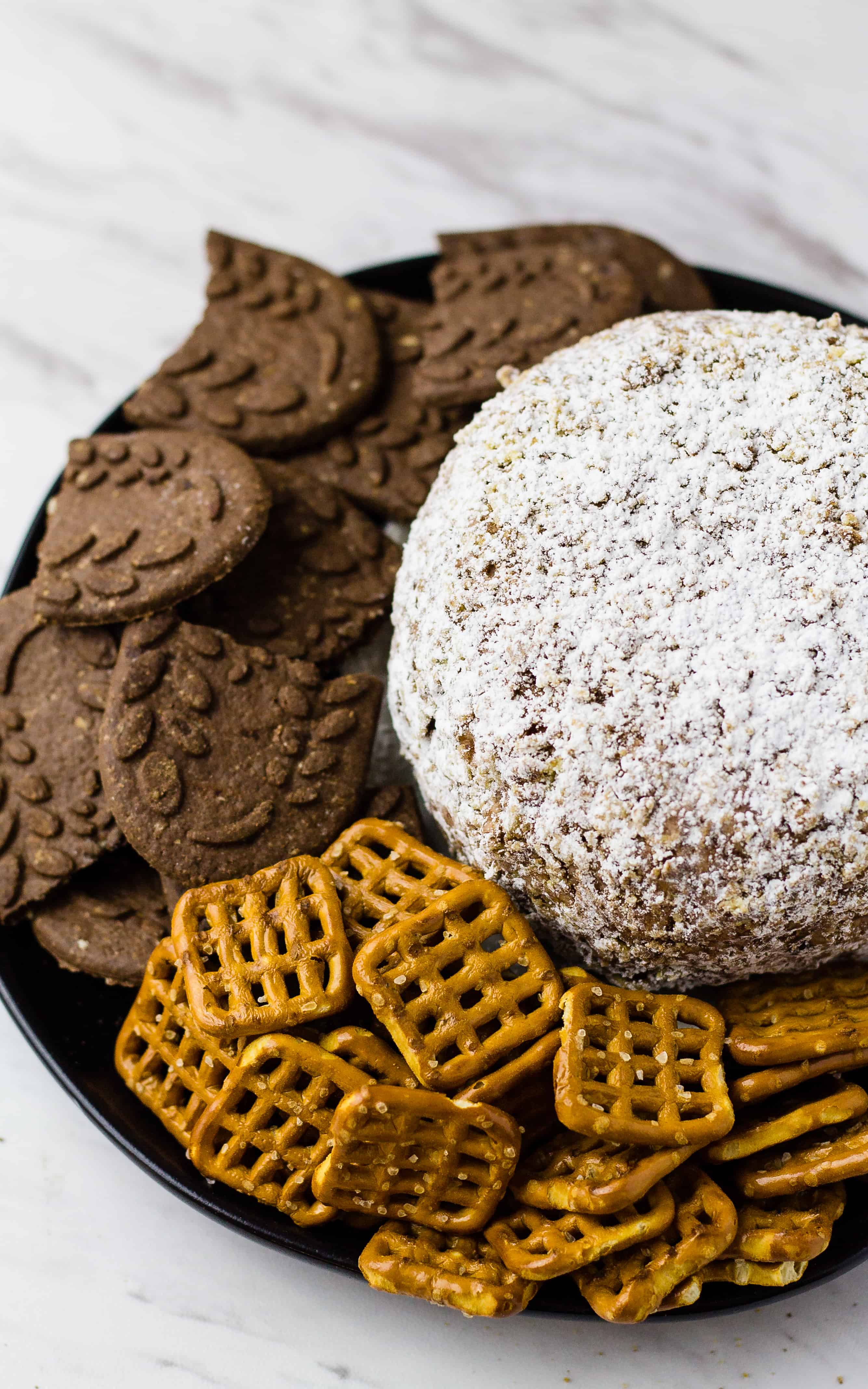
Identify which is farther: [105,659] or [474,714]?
[105,659]

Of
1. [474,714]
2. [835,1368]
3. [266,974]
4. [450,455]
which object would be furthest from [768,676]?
[835,1368]

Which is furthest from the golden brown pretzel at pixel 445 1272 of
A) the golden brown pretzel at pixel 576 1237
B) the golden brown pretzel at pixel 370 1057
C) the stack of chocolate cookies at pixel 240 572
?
the stack of chocolate cookies at pixel 240 572

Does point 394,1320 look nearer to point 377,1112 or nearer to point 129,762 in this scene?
point 377,1112

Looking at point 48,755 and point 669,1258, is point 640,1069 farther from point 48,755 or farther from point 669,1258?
point 48,755

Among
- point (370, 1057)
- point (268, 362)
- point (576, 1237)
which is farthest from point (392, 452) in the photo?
point (576, 1237)

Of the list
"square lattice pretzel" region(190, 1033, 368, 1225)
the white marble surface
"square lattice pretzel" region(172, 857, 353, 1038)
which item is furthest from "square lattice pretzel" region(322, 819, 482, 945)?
the white marble surface

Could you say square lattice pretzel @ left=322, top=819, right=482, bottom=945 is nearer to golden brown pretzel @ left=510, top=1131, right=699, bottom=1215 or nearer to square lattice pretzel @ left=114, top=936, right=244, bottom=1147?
square lattice pretzel @ left=114, top=936, right=244, bottom=1147
